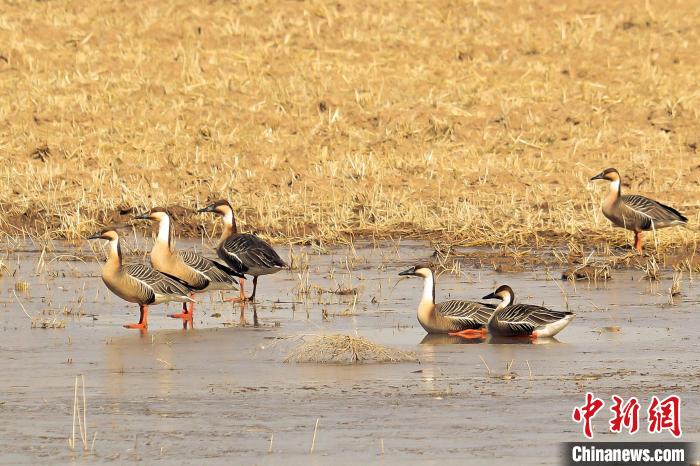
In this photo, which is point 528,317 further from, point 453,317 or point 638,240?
point 638,240

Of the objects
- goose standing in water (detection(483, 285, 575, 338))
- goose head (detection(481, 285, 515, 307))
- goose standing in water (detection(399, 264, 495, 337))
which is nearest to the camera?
goose standing in water (detection(483, 285, 575, 338))

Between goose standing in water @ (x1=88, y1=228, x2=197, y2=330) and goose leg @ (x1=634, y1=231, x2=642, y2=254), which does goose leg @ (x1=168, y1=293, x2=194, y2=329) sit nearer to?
goose standing in water @ (x1=88, y1=228, x2=197, y2=330)

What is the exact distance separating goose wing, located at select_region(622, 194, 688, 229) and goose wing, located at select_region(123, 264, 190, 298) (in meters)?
6.40

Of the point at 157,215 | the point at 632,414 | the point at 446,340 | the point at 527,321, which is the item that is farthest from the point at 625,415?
the point at 157,215

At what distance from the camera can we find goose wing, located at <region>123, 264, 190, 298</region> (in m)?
14.0

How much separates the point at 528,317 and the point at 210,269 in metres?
3.68

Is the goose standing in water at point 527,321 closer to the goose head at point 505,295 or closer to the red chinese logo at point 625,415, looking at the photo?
the goose head at point 505,295

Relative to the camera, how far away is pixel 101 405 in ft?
32.9

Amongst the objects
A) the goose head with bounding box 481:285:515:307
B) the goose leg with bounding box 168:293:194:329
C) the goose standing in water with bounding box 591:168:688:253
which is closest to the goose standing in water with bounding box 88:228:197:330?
the goose leg with bounding box 168:293:194:329

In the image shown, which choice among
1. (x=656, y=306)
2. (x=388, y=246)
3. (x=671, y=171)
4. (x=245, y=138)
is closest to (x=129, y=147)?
(x=245, y=138)

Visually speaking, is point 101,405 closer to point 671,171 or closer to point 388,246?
point 388,246

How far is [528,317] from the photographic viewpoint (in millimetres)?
12797

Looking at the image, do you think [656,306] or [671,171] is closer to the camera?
[656,306]

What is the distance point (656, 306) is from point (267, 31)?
17994 millimetres
